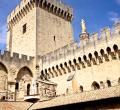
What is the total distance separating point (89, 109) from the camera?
11234 millimetres

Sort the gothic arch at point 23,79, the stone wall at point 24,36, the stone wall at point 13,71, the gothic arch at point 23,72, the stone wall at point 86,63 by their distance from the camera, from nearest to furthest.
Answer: the stone wall at point 86,63
the gothic arch at point 23,79
the stone wall at point 13,71
the gothic arch at point 23,72
the stone wall at point 24,36

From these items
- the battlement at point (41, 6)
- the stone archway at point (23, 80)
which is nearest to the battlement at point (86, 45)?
the stone archway at point (23, 80)

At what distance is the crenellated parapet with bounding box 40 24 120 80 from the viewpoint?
673 inches

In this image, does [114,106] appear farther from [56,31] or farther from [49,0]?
[49,0]

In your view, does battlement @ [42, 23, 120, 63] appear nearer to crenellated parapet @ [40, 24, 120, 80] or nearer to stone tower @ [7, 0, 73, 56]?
crenellated parapet @ [40, 24, 120, 80]

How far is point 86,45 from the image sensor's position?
746 inches

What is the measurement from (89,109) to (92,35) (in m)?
8.47

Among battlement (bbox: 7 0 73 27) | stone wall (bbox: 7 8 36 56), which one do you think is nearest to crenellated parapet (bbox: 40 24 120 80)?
A: stone wall (bbox: 7 8 36 56)

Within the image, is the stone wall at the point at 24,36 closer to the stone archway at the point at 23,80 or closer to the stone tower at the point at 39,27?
the stone tower at the point at 39,27

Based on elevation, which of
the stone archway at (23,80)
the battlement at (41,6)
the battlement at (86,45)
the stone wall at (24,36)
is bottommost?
the stone archway at (23,80)

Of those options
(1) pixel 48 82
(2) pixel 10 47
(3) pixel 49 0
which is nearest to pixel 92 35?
(1) pixel 48 82

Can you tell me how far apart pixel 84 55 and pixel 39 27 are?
7.06m

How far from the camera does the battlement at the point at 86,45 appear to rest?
56.4ft

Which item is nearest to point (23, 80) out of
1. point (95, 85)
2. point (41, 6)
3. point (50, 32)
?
point (50, 32)
